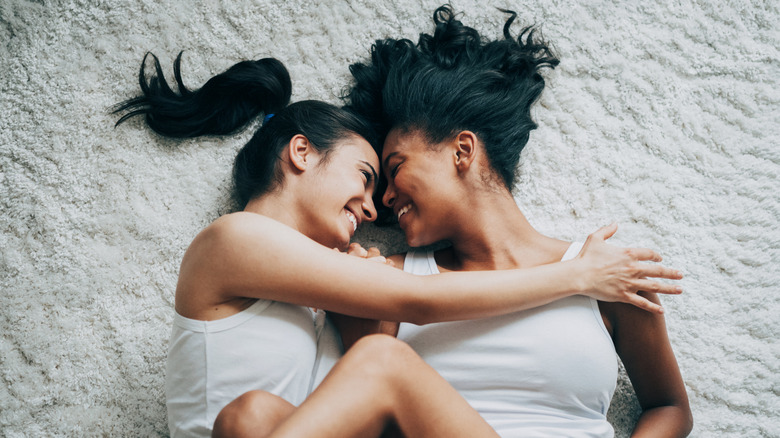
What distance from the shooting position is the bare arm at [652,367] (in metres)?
1.00

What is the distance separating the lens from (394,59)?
1.16 m

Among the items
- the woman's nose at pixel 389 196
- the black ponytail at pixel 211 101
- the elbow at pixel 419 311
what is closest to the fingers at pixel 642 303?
the elbow at pixel 419 311

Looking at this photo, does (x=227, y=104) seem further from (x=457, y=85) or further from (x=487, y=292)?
(x=487, y=292)

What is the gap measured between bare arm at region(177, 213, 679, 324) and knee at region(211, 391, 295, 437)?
0.17m

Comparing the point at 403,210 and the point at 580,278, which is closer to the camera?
the point at 580,278

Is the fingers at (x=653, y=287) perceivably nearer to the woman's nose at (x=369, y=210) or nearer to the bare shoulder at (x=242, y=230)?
the woman's nose at (x=369, y=210)

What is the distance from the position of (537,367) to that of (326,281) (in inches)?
16.6

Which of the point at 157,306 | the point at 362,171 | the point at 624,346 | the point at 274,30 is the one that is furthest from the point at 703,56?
the point at 157,306

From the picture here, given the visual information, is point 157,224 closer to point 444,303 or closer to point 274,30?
point 274,30

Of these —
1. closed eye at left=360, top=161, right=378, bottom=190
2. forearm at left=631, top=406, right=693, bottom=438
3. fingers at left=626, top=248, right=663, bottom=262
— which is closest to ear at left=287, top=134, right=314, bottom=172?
closed eye at left=360, top=161, right=378, bottom=190

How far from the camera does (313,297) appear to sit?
33.8 inches

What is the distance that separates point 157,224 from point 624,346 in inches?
40.5

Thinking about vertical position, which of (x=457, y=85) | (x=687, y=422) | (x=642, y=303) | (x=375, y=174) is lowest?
(x=687, y=422)

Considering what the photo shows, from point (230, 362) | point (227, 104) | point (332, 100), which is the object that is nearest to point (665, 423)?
point (230, 362)
